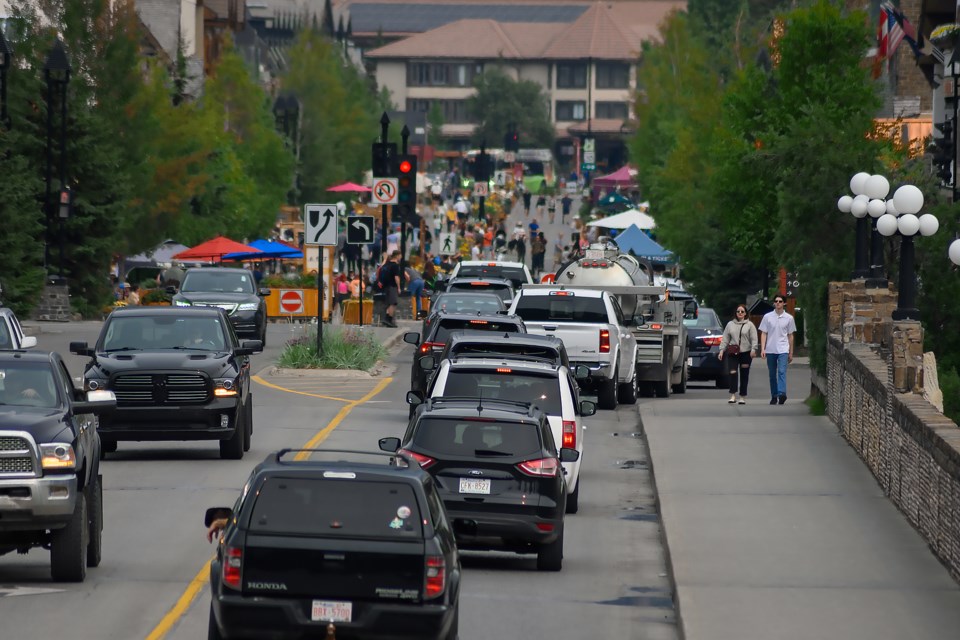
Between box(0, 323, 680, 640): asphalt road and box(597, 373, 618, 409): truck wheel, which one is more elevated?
box(597, 373, 618, 409): truck wheel

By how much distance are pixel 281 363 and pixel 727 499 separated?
17790 mm

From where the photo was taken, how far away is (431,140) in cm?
19612

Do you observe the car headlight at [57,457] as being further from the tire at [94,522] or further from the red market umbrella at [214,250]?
the red market umbrella at [214,250]

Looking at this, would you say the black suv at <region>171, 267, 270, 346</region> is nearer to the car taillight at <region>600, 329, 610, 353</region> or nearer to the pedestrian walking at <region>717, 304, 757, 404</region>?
the car taillight at <region>600, 329, 610, 353</region>

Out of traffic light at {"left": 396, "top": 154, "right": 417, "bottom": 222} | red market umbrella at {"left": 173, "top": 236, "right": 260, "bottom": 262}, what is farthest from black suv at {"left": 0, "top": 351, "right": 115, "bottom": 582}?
red market umbrella at {"left": 173, "top": 236, "right": 260, "bottom": 262}

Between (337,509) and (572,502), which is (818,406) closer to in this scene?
(572,502)

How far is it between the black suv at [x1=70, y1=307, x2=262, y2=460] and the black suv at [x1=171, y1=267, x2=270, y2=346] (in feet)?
53.4

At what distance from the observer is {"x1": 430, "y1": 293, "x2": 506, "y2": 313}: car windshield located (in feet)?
113

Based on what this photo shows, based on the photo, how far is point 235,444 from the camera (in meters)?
22.5

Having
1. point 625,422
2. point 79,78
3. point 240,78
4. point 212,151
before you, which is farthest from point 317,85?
point 625,422

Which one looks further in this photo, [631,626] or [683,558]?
[683,558]

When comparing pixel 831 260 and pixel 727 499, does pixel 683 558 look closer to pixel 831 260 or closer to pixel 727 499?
pixel 727 499

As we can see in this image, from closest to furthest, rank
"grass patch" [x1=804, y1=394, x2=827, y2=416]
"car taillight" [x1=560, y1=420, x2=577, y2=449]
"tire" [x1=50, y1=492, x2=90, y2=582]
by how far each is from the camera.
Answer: "tire" [x1=50, y1=492, x2=90, y2=582] < "car taillight" [x1=560, y1=420, x2=577, y2=449] < "grass patch" [x1=804, y1=394, x2=827, y2=416]

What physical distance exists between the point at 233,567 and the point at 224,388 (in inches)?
464
